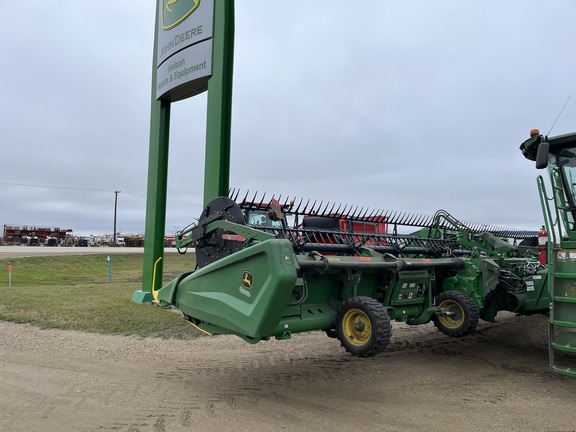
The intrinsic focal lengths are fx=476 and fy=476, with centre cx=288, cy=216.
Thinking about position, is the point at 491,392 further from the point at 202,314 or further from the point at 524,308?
the point at 202,314

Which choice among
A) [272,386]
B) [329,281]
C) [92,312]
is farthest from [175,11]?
[272,386]

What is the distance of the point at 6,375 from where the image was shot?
16.2 feet

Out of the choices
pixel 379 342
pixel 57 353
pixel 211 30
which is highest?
pixel 211 30

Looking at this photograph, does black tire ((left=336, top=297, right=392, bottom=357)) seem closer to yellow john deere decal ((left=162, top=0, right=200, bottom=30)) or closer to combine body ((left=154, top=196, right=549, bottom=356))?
combine body ((left=154, top=196, right=549, bottom=356))

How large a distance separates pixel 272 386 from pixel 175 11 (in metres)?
7.97

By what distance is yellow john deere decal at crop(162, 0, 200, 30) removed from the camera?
9211mm

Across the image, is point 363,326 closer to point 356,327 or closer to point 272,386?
point 356,327

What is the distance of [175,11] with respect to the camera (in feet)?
31.8

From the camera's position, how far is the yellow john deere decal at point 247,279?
388cm

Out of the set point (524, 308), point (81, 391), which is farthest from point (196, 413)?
point (524, 308)

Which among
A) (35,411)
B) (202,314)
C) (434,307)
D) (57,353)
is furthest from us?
(57,353)

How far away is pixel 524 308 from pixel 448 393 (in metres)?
2.08

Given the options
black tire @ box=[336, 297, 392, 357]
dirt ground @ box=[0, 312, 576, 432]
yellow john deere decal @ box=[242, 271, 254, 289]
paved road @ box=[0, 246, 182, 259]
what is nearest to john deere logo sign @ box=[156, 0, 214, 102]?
dirt ground @ box=[0, 312, 576, 432]

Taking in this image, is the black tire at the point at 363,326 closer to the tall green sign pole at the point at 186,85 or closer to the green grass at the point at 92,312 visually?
the green grass at the point at 92,312
